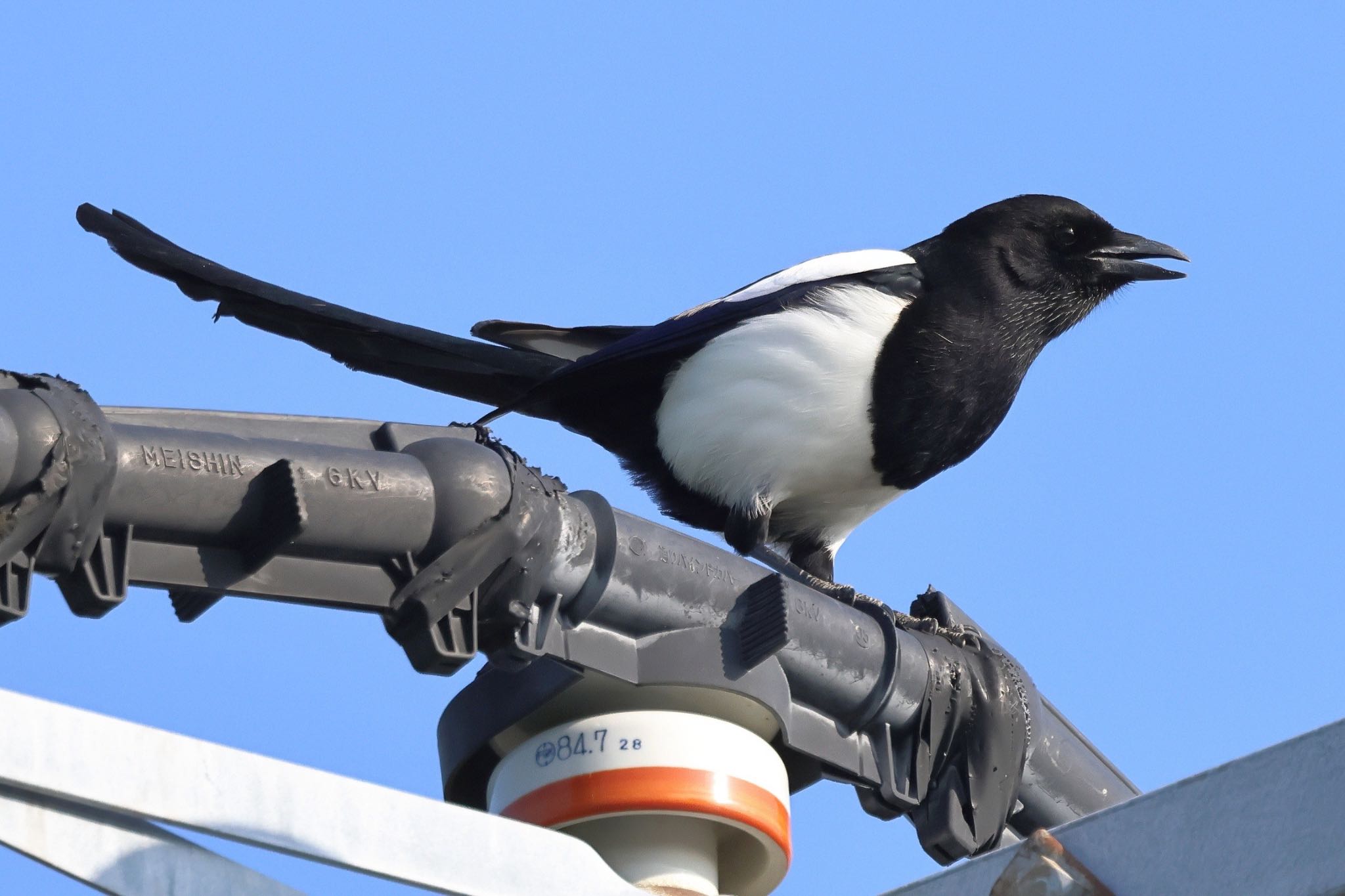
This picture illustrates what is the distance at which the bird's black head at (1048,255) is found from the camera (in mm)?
4719

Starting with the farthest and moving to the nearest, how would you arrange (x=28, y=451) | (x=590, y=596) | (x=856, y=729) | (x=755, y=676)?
(x=856, y=729) → (x=755, y=676) → (x=590, y=596) → (x=28, y=451)

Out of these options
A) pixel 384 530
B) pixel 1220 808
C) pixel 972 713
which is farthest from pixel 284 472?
pixel 972 713

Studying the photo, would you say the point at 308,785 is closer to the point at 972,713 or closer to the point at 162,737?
the point at 162,737

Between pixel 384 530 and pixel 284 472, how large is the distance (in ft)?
0.47

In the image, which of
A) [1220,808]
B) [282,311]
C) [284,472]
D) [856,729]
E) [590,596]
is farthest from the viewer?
[282,311]

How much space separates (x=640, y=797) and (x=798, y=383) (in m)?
2.23

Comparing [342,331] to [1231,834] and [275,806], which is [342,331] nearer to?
[275,806]

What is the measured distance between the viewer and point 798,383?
434 cm

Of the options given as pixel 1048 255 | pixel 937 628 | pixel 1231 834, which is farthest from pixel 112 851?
pixel 1048 255

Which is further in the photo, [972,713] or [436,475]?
[972,713]

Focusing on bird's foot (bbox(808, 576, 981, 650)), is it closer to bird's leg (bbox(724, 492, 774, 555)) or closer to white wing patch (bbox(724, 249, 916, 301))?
bird's leg (bbox(724, 492, 774, 555))

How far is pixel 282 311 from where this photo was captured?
134 inches

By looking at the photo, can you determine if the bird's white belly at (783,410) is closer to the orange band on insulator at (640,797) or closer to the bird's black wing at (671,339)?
the bird's black wing at (671,339)

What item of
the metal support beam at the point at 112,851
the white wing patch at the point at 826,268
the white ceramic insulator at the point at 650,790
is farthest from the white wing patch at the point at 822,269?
the metal support beam at the point at 112,851
